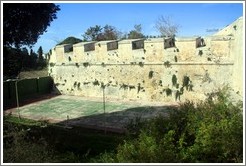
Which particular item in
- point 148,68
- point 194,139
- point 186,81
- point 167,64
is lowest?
point 194,139

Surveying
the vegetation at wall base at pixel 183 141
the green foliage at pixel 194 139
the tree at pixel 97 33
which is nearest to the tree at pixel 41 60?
the tree at pixel 97 33

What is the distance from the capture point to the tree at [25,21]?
31.1 feet

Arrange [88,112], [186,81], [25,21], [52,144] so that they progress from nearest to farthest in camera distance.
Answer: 1. [52,144]
2. [25,21]
3. [88,112]
4. [186,81]

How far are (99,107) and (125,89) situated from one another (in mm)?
2242

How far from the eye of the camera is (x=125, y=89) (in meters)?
18.1

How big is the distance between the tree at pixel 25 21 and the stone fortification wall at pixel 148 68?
7.30m

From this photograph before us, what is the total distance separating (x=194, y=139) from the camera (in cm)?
694

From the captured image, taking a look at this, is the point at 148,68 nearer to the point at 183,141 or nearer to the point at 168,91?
the point at 168,91

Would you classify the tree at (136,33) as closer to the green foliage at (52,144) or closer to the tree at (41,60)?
the tree at (41,60)

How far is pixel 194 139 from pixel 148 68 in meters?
10.6

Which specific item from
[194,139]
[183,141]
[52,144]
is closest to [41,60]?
[52,144]

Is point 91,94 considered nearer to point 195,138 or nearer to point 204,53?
point 204,53

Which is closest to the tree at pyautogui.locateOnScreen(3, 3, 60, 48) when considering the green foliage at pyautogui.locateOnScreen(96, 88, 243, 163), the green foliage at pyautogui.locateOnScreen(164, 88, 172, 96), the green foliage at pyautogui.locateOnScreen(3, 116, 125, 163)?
the green foliage at pyautogui.locateOnScreen(3, 116, 125, 163)

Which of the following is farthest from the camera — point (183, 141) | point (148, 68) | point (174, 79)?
point (148, 68)
